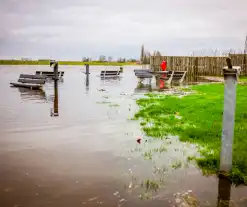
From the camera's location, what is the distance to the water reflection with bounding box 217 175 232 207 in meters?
4.55

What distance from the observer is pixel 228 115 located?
5.33m

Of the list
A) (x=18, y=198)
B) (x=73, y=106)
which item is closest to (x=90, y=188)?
(x=18, y=198)

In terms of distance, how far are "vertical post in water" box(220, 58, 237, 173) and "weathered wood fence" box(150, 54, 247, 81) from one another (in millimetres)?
29002

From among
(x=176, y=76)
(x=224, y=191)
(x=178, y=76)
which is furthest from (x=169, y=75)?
(x=224, y=191)

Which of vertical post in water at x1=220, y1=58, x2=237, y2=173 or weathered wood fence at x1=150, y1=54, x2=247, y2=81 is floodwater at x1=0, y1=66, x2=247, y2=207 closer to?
vertical post in water at x1=220, y1=58, x2=237, y2=173

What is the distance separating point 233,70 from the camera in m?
5.16

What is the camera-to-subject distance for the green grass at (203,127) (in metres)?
6.05

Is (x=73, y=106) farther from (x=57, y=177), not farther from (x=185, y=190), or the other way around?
(x=185, y=190)

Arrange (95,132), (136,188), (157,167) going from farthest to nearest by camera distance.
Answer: (95,132) → (157,167) → (136,188)

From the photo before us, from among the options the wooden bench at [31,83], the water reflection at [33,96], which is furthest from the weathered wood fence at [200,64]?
the water reflection at [33,96]

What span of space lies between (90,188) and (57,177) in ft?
2.58

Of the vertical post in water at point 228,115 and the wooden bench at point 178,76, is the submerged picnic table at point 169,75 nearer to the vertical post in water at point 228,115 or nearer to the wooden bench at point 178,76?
the wooden bench at point 178,76

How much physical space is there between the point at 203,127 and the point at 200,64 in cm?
2795

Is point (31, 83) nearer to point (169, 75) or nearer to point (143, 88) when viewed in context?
point (143, 88)
